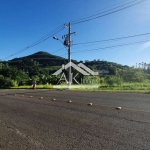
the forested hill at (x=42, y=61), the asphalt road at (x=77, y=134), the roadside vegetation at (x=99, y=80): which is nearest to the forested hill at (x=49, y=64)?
the forested hill at (x=42, y=61)

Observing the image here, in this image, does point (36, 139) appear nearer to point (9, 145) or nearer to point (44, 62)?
point (9, 145)

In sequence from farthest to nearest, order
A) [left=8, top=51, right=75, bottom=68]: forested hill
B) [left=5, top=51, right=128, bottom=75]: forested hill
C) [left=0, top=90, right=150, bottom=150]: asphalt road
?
[left=8, top=51, right=75, bottom=68]: forested hill → [left=5, top=51, right=128, bottom=75]: forested hill → [left=0, top=90, right=150, bottom=150]: asphalt road

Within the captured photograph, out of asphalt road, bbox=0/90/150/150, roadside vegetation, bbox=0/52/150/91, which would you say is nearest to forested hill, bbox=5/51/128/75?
roadside vegetation, bbox=0/52/150/91

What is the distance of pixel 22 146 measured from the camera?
4.08 m

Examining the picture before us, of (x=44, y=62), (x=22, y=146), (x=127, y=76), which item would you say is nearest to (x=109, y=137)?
(x=22, y=146)

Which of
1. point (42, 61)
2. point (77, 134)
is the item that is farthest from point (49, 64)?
point (77, 134)

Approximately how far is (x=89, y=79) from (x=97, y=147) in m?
35.4

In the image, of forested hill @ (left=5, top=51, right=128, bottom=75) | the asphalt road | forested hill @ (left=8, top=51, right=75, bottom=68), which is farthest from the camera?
forested hill @ (left=8, top=51, right=75, bottom=68)

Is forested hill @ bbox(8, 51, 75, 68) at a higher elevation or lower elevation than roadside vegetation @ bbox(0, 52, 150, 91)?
higher

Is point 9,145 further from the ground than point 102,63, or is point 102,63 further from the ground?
point 102,63

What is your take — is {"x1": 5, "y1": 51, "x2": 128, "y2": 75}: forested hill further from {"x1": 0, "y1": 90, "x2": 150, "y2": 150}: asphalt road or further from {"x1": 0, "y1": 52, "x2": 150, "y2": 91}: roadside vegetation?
{"x1": 0, "y1": 90, "x2": 150, "y2": 150}: asphalt road

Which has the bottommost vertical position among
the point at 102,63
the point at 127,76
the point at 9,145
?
the point at 9,145

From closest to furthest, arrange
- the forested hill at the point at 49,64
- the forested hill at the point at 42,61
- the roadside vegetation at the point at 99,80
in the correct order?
the roadside vegetation at the point at 99,80
the forested hill at the point at 49,64
the forested hill at the point at 42,61

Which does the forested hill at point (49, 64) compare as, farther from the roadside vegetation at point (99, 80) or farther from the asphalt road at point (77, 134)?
the asphalt road at point (77, 134)
